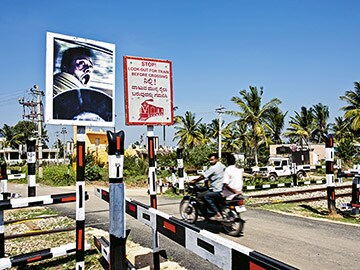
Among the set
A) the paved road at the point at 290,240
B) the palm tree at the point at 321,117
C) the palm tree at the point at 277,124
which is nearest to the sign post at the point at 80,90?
the paved road at the point at 290,240

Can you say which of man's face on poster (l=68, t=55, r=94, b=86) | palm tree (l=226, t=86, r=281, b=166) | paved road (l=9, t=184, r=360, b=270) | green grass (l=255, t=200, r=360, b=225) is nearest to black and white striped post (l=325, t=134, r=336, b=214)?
green grass (l=255, t=200, r=360, b=225)

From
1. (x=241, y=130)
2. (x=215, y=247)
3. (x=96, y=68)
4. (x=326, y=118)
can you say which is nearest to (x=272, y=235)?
(x=96, y=68)

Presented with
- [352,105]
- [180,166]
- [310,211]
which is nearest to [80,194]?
[310,211]

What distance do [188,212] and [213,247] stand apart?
20.1 feet

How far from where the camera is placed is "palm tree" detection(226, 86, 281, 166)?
3583cm

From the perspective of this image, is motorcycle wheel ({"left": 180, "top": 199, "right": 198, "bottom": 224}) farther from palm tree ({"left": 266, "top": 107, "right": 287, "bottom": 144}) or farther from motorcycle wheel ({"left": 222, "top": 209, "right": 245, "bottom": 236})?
palm tree ({"left": 266, "top": 107, "right": 287, "bottom": 144})

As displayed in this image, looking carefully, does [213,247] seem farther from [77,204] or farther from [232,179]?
[232,179]

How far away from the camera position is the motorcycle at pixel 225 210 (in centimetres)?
713

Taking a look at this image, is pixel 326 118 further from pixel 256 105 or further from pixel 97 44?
pixel 97 44

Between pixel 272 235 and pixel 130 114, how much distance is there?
421 cm

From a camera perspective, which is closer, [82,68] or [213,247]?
[213,247]

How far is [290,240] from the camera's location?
267 inches

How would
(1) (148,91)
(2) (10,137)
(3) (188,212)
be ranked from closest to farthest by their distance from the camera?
(1) (148,91), (3) (188,212), (2) (10,137)

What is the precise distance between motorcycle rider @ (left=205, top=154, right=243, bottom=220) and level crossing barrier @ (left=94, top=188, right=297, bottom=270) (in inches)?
164
